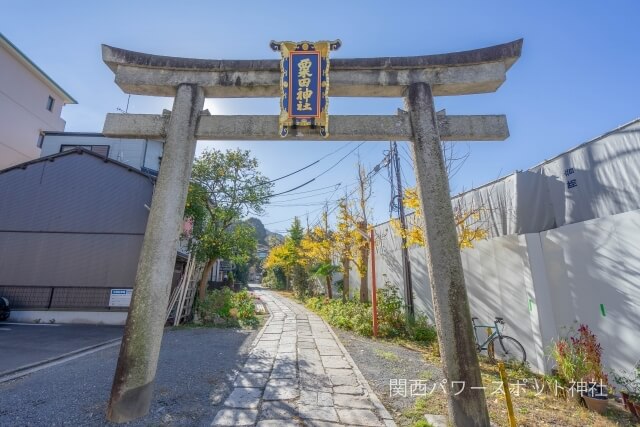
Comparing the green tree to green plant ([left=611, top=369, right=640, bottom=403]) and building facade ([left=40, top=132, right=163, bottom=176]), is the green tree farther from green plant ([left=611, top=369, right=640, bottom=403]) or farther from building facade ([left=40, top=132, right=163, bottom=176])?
green plant ([left=611, top=369, right=640, bottom=403])

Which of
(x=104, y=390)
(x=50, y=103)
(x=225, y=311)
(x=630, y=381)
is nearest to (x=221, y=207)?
(x=225, y=311)

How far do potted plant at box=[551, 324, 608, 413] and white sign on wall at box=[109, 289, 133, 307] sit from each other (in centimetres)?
1322

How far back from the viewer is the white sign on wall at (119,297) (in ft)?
35.7

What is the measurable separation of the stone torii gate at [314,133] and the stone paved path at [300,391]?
1209 mm

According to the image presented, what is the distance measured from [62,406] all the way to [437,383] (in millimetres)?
5944

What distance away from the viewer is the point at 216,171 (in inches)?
484

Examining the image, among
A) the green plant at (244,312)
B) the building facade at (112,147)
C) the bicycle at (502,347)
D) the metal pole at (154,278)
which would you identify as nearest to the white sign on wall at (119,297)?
the green plant at (244,312)

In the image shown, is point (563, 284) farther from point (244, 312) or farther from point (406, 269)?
point (244, 312)

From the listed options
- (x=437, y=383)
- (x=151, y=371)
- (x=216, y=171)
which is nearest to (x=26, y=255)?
(x=216, y=171)

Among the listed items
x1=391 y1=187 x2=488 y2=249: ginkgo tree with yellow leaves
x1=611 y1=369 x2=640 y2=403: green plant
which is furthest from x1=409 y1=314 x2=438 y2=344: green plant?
x1=611 y1=369 x2=640 y2=403: green plant

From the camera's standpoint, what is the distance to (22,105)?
17000mm

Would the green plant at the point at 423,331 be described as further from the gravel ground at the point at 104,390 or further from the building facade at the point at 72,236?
the building facade at the point at 72,236

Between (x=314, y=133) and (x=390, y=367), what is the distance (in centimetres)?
521

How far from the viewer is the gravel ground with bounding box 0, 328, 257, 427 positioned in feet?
11.8
